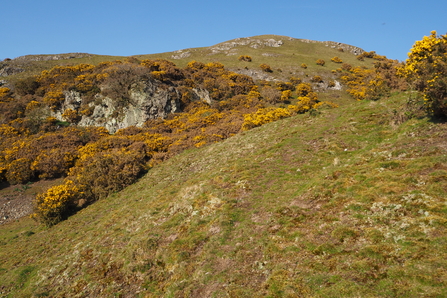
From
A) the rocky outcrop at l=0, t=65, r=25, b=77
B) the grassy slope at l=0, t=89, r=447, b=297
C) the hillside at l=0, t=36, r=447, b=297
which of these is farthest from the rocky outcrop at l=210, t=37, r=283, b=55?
the grassy slope at l=0, t=89, r=447, b=297

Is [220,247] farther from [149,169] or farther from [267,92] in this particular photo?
[267,92]

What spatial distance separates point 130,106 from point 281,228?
171ft

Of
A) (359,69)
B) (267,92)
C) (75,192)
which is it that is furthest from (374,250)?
(359,69)

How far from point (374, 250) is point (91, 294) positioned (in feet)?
48.5

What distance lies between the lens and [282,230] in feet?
44.7

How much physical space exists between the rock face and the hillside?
102ft

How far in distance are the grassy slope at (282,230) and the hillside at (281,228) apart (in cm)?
7

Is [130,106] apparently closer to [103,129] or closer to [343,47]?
[103,129]

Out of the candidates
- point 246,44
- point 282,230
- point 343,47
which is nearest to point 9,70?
point 246,44

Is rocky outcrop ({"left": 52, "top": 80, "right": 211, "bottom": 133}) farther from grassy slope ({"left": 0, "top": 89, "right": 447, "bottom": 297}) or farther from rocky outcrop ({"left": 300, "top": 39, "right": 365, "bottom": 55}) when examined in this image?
rocky outcrop ({"left": 300, "top": 39, "right": 365, "bottom": 55})

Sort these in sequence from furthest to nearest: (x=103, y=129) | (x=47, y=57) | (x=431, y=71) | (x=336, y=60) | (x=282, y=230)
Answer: (x=47, y=57) → (x=336, y=60) → (x=103, y=129) → (x=431, y=71) → (x=282, y=230)

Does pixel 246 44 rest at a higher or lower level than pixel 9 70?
higher

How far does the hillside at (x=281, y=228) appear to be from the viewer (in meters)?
10.1

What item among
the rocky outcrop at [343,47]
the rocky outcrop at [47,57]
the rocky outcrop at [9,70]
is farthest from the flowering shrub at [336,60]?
the rocky outcrop at [9,70]
